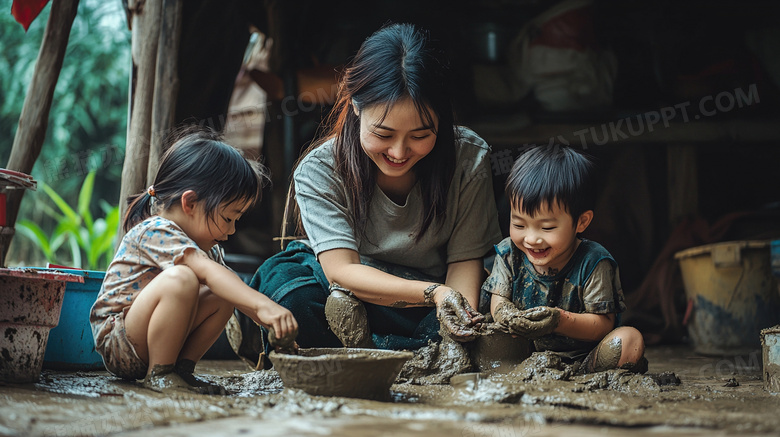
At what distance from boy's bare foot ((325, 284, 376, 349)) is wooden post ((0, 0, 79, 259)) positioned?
169 centimetres

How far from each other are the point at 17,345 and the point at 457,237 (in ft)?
5.51

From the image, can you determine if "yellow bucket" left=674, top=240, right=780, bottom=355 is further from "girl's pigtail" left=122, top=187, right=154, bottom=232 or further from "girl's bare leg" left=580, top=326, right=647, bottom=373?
"girl's pigtail" left=122, top=187, right=154, bottom=232

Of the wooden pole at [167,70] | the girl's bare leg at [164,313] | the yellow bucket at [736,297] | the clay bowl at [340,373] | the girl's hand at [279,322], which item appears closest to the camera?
the clay bowl at [340,373]

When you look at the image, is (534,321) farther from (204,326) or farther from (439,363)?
(204,326)

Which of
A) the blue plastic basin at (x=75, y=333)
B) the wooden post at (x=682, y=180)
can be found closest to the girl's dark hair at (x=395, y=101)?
the blue plastic basin at (x=75, y=333)

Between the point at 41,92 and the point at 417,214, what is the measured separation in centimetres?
191

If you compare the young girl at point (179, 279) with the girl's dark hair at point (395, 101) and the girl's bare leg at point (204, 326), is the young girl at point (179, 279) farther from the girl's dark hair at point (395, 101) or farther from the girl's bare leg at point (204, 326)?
the girl's dark hair at point (395, 101)

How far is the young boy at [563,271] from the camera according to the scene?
2.54 metres

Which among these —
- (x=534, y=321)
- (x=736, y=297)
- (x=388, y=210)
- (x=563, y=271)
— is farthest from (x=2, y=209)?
(x=736, y=297)

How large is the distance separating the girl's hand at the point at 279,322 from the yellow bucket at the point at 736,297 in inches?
117

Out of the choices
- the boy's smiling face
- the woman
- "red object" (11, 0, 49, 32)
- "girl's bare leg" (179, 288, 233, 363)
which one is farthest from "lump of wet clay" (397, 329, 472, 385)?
"red object" (11, 0, 49, 32)

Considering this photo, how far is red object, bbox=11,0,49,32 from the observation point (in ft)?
10.7

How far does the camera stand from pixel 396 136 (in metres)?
2.55

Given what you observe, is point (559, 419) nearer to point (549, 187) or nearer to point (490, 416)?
point (490, 416)
